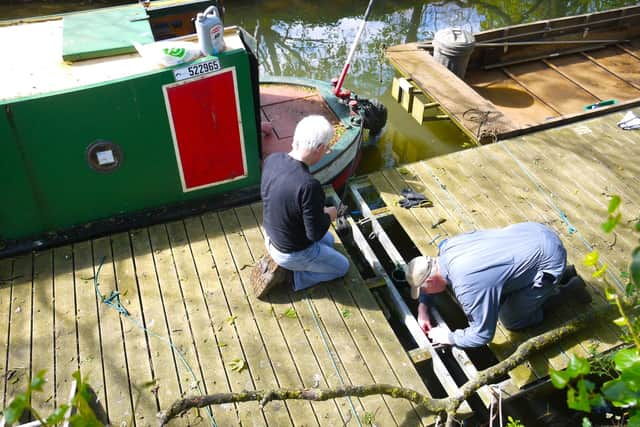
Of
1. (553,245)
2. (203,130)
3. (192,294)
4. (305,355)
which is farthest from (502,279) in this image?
(203,130)

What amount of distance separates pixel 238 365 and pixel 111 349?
1.04 meters

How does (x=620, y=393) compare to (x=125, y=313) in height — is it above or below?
above

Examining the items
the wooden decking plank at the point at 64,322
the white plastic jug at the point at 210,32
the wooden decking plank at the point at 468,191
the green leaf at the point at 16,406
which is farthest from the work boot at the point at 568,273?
the green leaf at the point at 16,406

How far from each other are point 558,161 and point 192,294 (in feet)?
14.7

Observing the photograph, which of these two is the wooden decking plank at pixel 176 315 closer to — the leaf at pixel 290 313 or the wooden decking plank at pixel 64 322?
the wooden decking plank at pixel 64 322

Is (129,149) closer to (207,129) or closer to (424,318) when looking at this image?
(207,129)

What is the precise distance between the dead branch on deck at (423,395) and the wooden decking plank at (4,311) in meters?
1.49

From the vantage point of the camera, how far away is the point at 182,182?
5270 millimetres

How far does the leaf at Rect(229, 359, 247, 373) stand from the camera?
4176 millimetres

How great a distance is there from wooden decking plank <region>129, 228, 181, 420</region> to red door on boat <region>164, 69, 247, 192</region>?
0.73 m

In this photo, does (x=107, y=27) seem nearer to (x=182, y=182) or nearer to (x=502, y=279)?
(x=182, y=182)

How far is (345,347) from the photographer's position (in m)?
4.37

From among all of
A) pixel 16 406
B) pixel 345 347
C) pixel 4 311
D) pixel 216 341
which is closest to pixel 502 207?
pixel 345 347

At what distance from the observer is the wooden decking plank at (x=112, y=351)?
3.93 m
